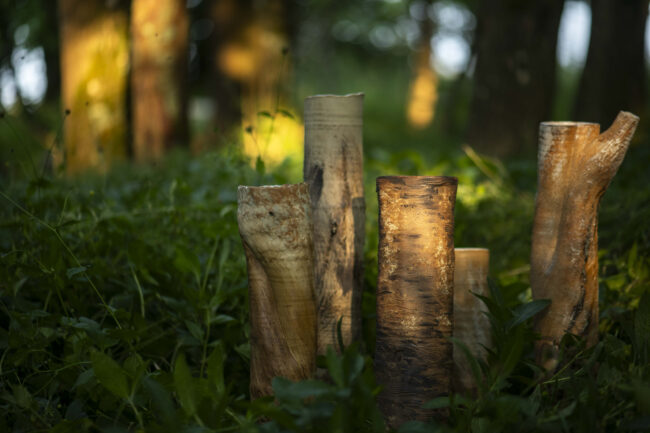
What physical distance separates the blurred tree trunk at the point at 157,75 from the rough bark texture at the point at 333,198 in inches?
154

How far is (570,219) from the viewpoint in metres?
1.64

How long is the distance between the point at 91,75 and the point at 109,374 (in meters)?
4.32

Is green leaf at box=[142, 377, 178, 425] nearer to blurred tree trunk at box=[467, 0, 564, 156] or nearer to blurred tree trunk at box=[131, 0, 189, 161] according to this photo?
blurred tree trunk at box=[467, 0, 564, 156]

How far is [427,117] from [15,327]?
562 inches

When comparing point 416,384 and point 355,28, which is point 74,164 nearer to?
point 416,384

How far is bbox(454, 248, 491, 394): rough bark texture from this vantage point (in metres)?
1.73

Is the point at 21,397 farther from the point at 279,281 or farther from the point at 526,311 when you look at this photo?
the point at 526,311

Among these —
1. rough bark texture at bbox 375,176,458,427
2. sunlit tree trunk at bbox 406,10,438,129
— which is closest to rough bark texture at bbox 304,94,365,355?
rough bark texture at bbox 375,176,458,427

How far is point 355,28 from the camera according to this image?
18234mm

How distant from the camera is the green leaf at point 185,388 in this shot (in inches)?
50.3

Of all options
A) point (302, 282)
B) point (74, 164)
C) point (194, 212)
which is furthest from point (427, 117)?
point (302, 282)

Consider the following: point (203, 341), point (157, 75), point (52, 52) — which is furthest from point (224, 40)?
point (203, 341)

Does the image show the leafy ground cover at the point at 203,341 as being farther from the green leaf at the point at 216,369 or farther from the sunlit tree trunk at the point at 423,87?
the sunlit tree trunk at the point at 423,87

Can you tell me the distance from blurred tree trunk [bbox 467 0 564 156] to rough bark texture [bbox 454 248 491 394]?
10.6ft
